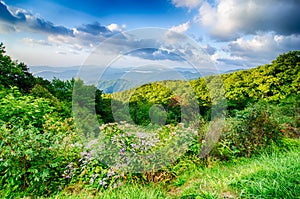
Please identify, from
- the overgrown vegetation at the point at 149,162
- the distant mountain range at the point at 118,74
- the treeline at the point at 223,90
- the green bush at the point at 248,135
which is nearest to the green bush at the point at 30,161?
the overgrown vegetation at the point at 149,162

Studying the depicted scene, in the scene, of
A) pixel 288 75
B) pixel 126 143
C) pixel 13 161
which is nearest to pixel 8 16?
pixel 13 161

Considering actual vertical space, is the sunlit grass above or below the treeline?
below

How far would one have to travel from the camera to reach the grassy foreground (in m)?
2.08

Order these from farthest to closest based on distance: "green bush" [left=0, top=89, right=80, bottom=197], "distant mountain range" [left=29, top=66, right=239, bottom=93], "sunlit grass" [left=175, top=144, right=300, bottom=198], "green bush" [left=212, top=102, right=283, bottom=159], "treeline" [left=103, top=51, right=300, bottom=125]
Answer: "treeline" [left=103, top=51, right=300, bottom=125], "distant mountain range" [left=29, top=66, right=239, bottom=93], "green bush" [left=212, top=102, right=283, bottom=159], "green bush" [left=0, top=89, right=80, bottom=197], "sunlit grass" [left=175, top=144, right=300, bottom=198]

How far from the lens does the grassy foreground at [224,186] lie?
2076mm

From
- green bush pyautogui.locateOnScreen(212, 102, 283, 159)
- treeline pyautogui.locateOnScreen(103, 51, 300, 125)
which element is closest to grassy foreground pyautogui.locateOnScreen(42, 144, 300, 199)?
green bush pyautogui.locateOnScreen(212, 102, 283, 159)

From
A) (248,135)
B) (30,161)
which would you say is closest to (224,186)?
(248,135)

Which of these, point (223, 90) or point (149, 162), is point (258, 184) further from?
point (223, 90)

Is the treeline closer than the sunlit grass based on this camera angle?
No

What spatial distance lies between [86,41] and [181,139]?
3.63 metres

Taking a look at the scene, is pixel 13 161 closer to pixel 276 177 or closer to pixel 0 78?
pixel 276 177

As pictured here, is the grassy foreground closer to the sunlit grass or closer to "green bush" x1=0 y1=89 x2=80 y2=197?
the sunlit grass

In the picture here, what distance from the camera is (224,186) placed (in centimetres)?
234

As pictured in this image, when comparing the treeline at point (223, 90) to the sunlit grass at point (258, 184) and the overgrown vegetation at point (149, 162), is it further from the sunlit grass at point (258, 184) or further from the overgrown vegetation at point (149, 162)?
the sunlit grass at point (258, 184)
